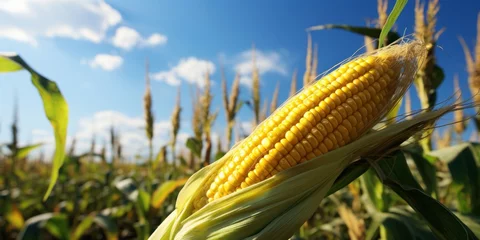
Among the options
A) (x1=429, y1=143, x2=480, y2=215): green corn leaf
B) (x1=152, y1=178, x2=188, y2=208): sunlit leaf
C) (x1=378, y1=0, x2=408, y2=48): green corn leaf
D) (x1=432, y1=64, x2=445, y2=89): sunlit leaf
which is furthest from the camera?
(x1=152, y1=178, x2=188, y2=208): sunlit leaf

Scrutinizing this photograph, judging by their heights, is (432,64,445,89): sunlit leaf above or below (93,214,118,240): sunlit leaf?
above

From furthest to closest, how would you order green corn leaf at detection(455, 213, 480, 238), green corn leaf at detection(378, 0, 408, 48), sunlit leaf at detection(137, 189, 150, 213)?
sunlit leaf at detection(137, 189, 150, 213) → green corn leaf at detection(455, 213, 480, 238) → green corn leaf at detection(378, 0, 408, 48)

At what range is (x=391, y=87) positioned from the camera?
5.25ft

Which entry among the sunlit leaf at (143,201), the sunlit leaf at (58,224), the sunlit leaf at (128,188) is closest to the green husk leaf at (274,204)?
the sunlit leaf at (143,201)

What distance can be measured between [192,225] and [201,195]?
24cm

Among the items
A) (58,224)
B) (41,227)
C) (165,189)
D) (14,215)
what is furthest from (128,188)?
(14,215)

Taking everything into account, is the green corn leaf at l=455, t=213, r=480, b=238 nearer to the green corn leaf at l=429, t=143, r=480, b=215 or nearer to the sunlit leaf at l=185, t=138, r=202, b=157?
the green corn leaf at l=429, t=143, r=480, b=215

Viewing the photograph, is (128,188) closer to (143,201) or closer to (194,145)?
(143,201)

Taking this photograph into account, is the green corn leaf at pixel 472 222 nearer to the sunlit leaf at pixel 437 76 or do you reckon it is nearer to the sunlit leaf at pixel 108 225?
the sunlit leaf at pixel 437 76

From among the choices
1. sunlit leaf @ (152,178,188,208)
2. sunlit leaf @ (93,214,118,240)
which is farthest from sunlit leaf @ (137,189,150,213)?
sunlit leaf @ (93,214,118,240)

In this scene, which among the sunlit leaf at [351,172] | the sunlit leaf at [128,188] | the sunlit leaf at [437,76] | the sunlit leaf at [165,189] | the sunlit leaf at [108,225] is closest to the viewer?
the sunlit leaf at [351,172]

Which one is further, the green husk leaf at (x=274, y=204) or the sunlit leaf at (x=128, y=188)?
the sunlit leaf at (x=128, y=188)

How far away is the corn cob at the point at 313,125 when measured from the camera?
54.9 inches

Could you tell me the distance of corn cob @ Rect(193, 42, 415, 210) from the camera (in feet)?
4.58
